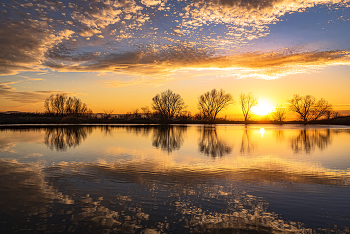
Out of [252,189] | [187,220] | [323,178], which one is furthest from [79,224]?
[323,178]

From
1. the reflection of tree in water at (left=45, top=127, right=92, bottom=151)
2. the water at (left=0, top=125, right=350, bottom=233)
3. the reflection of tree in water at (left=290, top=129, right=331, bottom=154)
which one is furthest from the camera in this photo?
the reflection of tree in water at (left=45, top=127, right=92, bottom=151)

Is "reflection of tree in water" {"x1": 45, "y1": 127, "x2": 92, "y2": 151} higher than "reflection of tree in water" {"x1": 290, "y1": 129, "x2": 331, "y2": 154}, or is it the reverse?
"reflection of tree in water" {"x1": 45, "y1": 127, "x2": 92, "y2": 151}

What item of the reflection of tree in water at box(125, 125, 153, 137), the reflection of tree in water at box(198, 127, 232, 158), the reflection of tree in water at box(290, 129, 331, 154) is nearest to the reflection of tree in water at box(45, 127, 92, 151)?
the reflection of tree in water at box(125, 125, 153, 137)

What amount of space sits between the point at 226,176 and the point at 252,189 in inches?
72.7

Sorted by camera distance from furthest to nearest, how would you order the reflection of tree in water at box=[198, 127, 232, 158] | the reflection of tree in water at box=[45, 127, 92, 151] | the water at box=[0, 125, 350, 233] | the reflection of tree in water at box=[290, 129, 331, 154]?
the reflection of tree in water at box=[45, 127, 92, 151] → the reflection of tree in water at box=[290, 129, 331, 154] → the reflection of tree in water at box=[198, 127, 232, 158] → the water at box=[0, 125, 350, 233]

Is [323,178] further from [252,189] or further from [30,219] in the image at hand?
[30,219]

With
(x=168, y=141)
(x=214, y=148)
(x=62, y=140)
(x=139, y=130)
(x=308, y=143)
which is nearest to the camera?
(x=214, y=148)

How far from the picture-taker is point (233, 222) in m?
5.39

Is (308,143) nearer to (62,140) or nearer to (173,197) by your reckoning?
(173,197)

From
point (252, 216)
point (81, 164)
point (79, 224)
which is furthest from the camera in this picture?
point (81, 164)

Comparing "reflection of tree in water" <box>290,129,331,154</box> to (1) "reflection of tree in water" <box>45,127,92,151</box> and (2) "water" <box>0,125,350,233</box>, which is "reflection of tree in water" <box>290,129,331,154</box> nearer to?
(2) "water" <box>0,125,350,233</box>

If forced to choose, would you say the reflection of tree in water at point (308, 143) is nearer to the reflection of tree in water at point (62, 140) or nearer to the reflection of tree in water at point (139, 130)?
the reflection of tree in water at point (139, 130)

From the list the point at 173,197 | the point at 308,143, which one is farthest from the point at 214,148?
the point at 173,197

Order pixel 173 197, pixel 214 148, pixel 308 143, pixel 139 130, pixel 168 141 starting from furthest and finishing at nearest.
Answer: pixel 139 130, pixel 168 141, pixel 308 143, pixel 214 148, pixel 173 197
